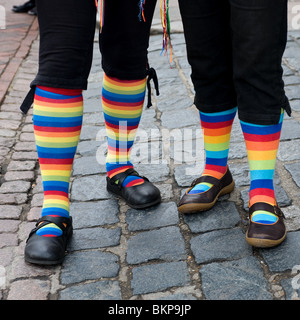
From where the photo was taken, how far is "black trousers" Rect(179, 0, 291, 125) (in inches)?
75.4

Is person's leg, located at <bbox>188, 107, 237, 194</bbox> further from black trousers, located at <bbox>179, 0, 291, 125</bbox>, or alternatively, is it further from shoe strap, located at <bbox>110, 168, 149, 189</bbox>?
shoe strap, located at <bbox>110, 168, 149, 189</bbox>

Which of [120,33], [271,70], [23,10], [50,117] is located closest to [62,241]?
[50,117]

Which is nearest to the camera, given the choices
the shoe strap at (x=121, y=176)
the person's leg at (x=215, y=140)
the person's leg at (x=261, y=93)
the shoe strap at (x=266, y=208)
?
the person's leg at (x=261, y=93)

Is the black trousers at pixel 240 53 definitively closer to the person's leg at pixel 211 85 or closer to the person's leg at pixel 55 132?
the person's leg at pixel 211 85

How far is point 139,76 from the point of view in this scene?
240cm

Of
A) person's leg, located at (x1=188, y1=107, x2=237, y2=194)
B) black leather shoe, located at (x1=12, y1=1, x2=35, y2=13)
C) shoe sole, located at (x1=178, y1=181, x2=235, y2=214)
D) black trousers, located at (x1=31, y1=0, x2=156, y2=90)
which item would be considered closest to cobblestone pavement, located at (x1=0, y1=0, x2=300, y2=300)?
shoe sole, located at (x1=178, y1=181, x2=235, y2=214)

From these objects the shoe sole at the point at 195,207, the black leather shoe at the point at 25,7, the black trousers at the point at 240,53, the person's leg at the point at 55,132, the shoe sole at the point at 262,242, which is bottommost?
the black leather shoe at the point at 25,7

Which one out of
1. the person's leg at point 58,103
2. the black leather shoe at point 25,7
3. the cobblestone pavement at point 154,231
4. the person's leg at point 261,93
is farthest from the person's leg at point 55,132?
the black leather shoe at point 25,7

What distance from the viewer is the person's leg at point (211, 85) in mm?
2074

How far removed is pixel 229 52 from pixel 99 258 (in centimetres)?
92

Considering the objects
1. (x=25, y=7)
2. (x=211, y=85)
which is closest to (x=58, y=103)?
(x=211, y=85)

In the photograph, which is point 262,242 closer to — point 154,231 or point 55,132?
point 154,231

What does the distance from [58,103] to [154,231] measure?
663 mm

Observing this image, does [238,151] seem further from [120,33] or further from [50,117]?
[50,117]
